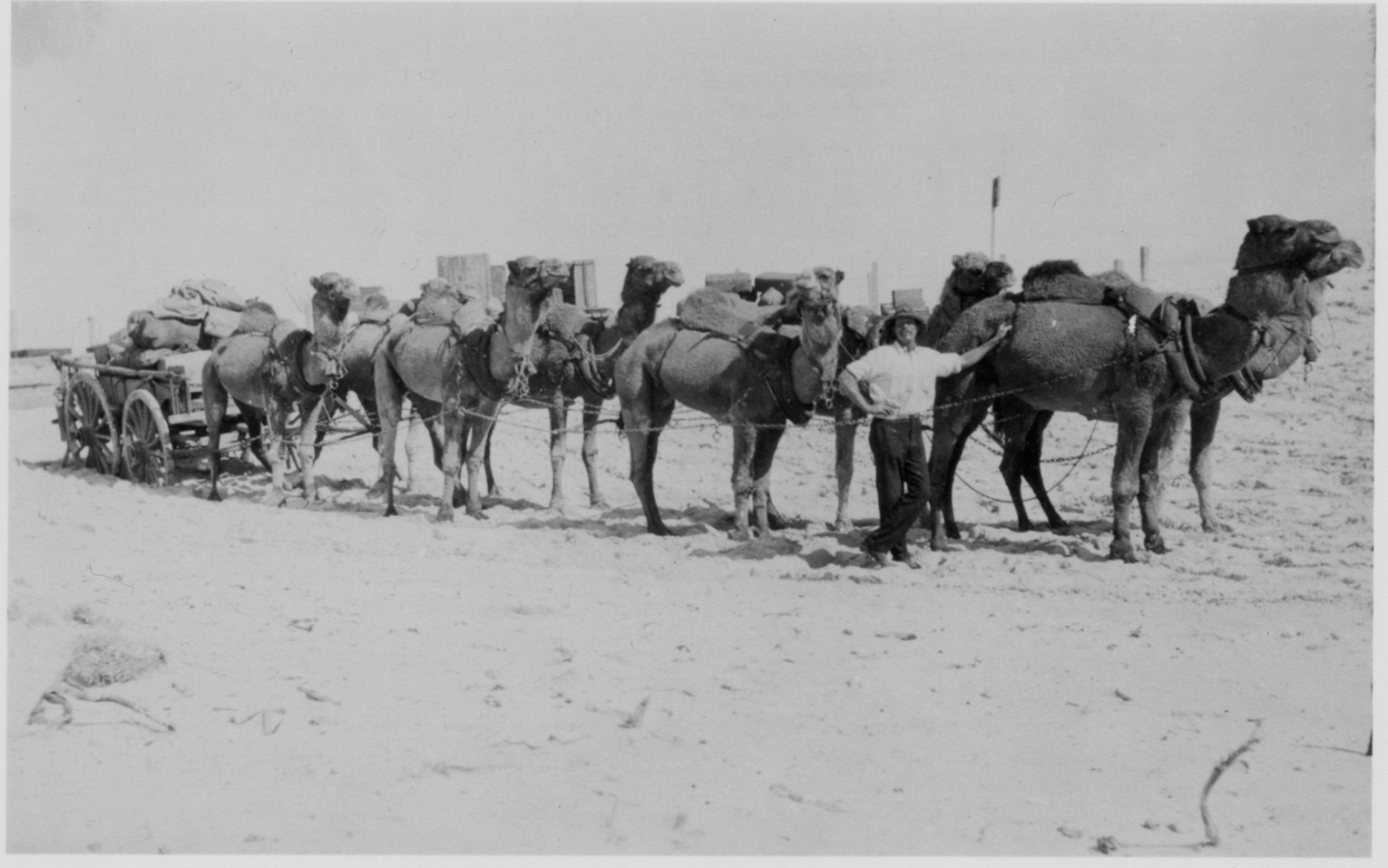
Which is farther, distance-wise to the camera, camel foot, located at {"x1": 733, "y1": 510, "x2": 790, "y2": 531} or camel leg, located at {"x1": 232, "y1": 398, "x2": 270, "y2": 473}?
camel leg, located at {"x1": 232, "y1": 398, "x2": 270, "y2": 473}

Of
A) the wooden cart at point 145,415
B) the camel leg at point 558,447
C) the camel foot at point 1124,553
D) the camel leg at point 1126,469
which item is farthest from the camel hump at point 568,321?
the camel foot at point 1124,553

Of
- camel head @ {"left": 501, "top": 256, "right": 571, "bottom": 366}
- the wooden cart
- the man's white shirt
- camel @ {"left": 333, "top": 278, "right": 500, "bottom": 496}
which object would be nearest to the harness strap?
camel head @ {"left": 501, "top": 256, "right": 571, "bottom": 366}

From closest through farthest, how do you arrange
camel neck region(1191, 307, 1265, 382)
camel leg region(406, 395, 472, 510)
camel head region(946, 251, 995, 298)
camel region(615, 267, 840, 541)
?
camel neck region(1191, 307, 1265, 382) < camel region(615, 267, 840, 541) < camel head region(946, 251, 995, 298) < camel leg region(406, 395, 472, 510)

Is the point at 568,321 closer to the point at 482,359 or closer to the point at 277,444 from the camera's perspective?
the point at 482,359

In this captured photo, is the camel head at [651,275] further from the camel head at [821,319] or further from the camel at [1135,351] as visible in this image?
the camel at [1135,351]

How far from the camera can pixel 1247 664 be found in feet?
22.6

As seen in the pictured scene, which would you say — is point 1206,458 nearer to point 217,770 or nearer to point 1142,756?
point 1142,756

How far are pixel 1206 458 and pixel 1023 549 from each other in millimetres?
1884

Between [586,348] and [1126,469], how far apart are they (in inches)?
196

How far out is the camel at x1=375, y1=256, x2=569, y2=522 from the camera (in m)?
11.0

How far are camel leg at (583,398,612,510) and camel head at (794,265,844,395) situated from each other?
10.7 feet

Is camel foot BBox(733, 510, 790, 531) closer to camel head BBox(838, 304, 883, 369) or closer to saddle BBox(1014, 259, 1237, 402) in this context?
camel head BBox(838, 304, 883, 369)

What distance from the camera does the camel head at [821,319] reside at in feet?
29.6

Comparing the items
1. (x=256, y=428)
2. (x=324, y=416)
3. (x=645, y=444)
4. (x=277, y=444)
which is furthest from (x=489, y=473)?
(x=256, y=428)
